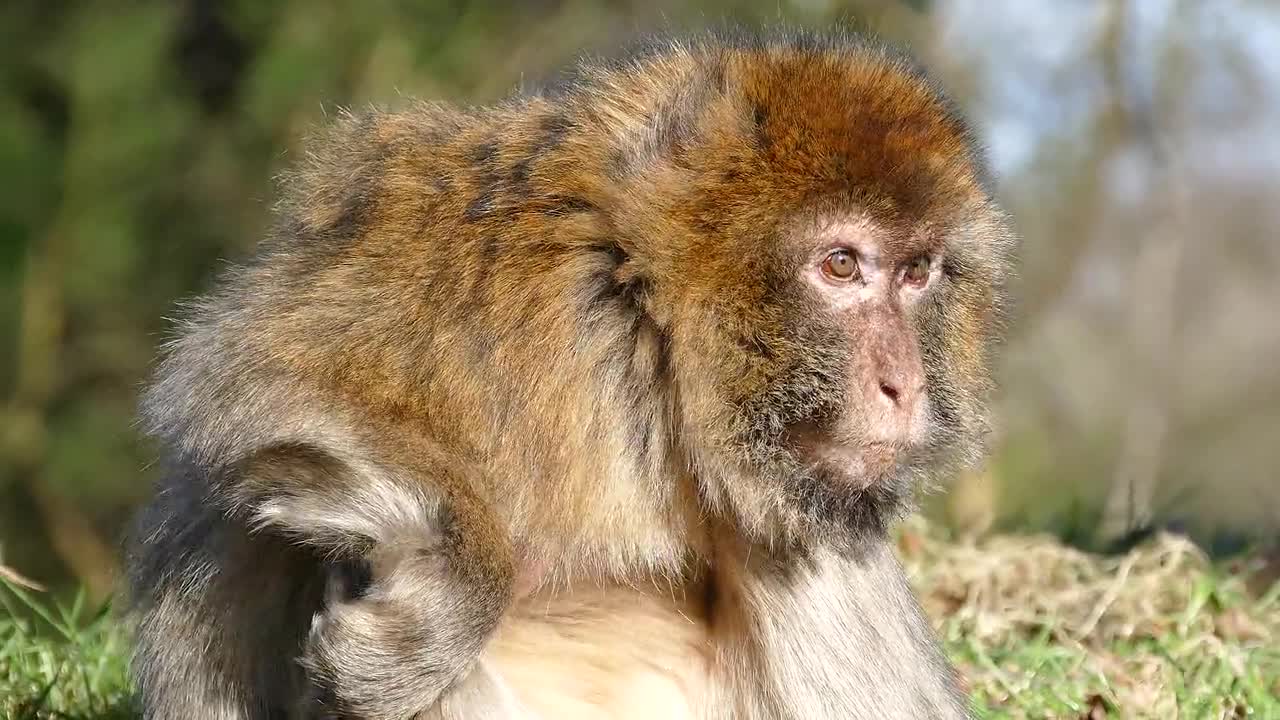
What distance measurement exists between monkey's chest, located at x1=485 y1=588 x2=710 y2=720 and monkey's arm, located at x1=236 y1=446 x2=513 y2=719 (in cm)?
36

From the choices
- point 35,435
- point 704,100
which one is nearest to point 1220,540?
point 704,100

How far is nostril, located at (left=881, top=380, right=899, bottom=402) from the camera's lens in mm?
2783

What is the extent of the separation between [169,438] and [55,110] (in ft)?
26.8

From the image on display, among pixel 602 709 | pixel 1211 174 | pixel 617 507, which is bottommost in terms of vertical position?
pixel 602 709

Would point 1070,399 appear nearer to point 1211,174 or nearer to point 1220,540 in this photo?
point 1211,174

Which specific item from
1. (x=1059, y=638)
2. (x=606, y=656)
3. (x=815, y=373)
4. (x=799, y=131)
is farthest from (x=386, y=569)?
(x=1059, y=638)

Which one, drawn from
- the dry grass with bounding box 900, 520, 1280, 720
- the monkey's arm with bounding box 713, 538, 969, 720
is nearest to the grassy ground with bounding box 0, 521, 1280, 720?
the dry grass with bounding box 900, 520, 1280, 720

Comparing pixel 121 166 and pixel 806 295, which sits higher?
pixel 806 295

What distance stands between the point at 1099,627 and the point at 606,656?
212cm

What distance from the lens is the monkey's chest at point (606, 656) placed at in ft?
9.63

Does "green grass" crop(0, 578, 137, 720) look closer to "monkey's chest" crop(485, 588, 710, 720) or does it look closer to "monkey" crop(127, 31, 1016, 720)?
"monkey" crop(127, 31, 1016, 720)

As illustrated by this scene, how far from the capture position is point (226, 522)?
2.88m

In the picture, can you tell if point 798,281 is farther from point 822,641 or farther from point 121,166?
point 121,166

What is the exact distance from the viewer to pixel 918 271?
2.96 metres
